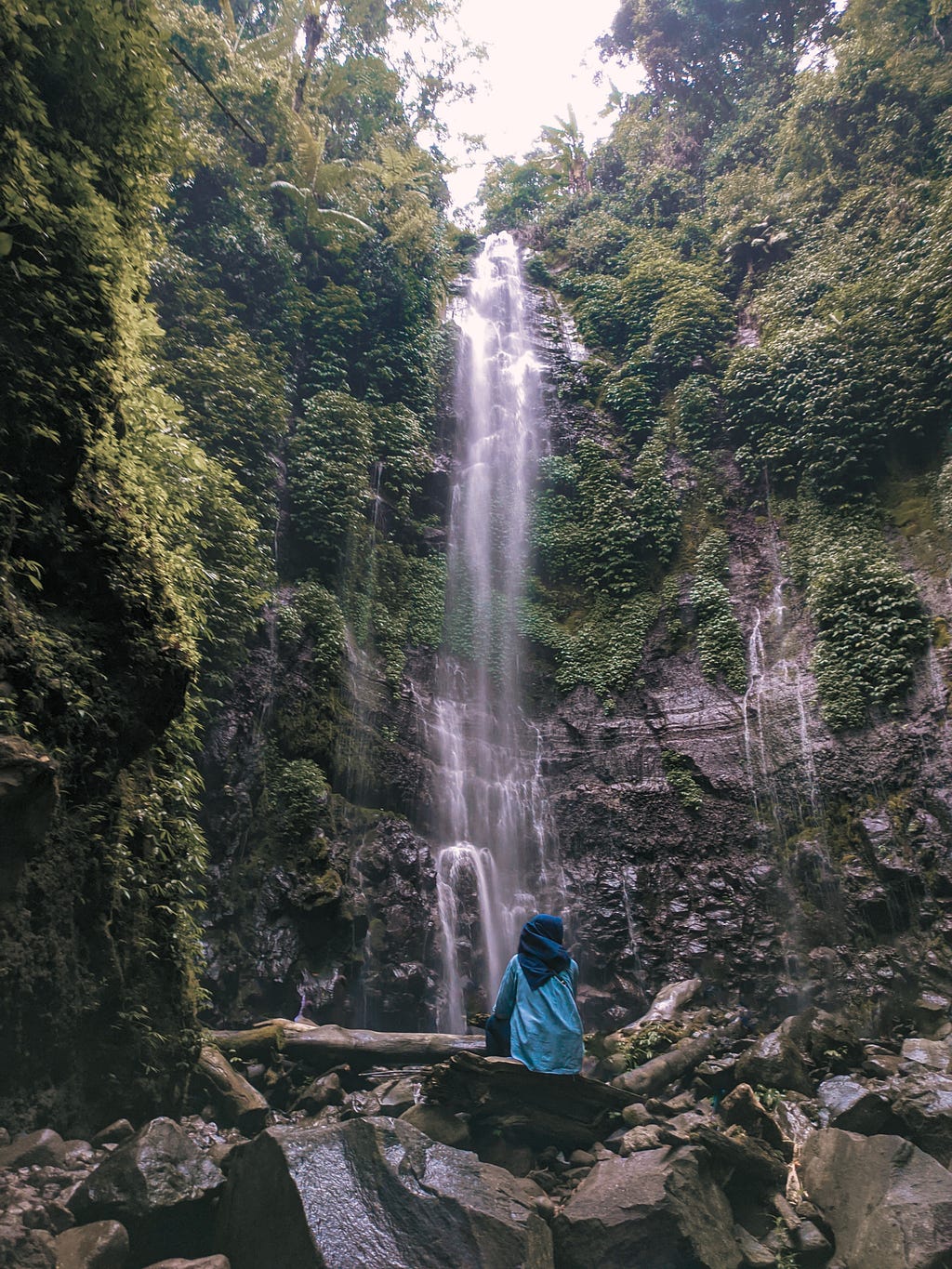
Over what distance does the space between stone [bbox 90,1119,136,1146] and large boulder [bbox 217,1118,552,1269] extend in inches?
40.7

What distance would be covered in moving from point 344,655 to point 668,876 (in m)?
6.44

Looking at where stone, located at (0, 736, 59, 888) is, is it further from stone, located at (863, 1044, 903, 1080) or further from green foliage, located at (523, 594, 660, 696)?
green foliage, located at (523, 594, 660, 696)

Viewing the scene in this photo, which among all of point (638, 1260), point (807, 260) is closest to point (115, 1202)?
point (638, 1260)

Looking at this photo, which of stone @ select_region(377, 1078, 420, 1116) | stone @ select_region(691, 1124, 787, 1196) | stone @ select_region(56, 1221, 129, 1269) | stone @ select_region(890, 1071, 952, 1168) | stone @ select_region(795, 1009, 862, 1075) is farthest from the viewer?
stone @ select_region(795, 1009, 862, 1075)

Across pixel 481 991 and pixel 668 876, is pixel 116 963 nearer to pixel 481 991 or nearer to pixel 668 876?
pixel 481 991

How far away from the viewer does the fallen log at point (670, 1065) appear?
695 centimetres

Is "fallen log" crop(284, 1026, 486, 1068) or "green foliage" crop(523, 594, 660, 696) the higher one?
"green foliage" crop(523, 594, 660, 696)

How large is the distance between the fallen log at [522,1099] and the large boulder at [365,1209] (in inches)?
43.8

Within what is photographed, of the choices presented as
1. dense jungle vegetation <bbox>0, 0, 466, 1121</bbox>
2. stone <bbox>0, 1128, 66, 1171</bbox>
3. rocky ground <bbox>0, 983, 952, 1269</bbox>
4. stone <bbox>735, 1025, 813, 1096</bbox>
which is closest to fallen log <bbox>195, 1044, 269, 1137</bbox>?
rocky ground <bbox>0, 983, 952, 1269</bbox>

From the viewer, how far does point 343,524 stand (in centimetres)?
1323

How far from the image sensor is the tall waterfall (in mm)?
11188

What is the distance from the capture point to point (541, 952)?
18.7 feet

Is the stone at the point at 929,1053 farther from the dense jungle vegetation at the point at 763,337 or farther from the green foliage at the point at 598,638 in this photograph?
the green foliage at the point at 598,638

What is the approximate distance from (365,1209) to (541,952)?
7.26 ft
